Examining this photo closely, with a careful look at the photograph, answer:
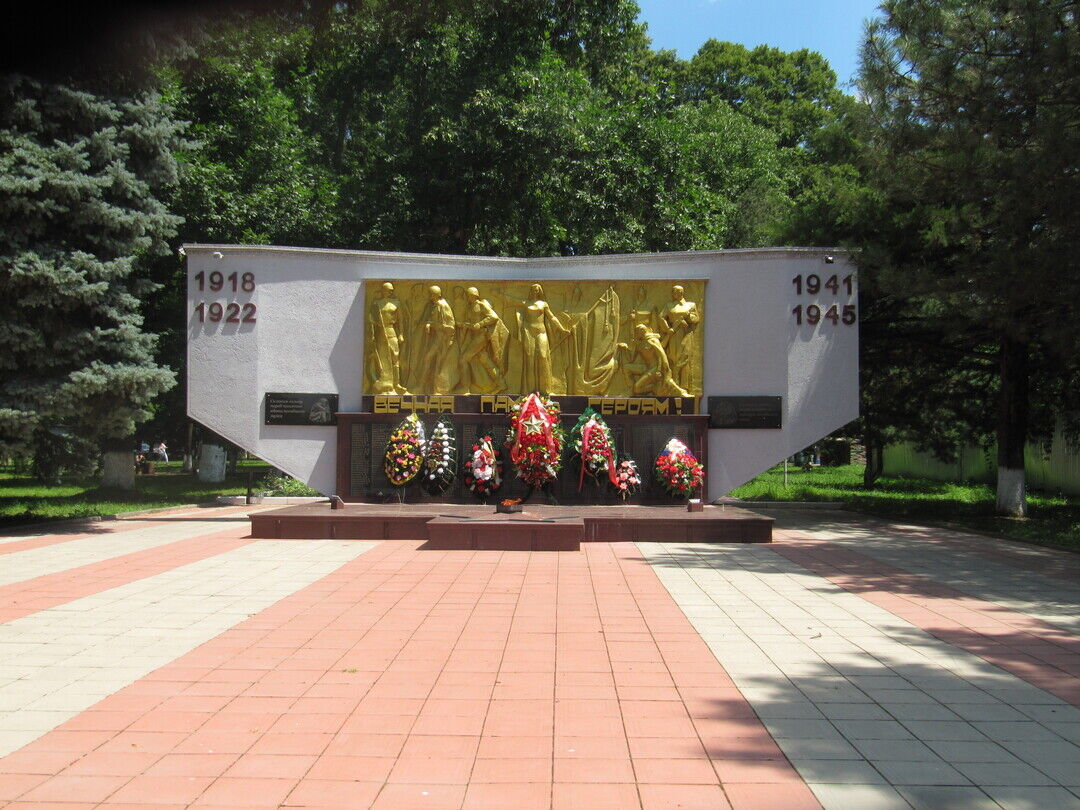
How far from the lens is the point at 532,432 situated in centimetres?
1412

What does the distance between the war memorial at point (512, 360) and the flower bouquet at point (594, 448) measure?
194 mm

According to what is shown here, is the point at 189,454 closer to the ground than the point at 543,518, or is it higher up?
higher up

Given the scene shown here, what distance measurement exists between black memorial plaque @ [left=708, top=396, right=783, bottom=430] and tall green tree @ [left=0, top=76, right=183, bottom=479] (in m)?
8.54

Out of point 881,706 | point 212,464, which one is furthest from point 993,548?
point 212,464

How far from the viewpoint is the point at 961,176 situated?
11.7 m

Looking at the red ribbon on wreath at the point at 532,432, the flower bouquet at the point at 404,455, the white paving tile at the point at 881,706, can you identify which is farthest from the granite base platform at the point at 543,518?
the white paving tile at the point at 881,706

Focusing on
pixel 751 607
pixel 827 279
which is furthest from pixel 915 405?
pixel 751 607

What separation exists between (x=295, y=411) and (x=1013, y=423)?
1224cm

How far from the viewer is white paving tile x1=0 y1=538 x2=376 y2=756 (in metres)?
5.19

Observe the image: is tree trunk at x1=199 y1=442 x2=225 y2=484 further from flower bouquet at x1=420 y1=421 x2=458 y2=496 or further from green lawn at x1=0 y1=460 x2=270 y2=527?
flower bouquet at x1=420 y1=421 x2=458 y2=496

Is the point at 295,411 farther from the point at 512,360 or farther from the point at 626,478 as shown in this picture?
the point at 626,478

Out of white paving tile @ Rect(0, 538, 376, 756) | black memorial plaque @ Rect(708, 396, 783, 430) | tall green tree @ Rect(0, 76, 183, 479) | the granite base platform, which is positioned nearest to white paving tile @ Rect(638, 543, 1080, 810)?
white paving tile @ Rect(0, 538, 376, 756)

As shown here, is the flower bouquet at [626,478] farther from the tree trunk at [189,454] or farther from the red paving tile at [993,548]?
the tree trunk at [189,454]

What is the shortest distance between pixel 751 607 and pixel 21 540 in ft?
32.2
